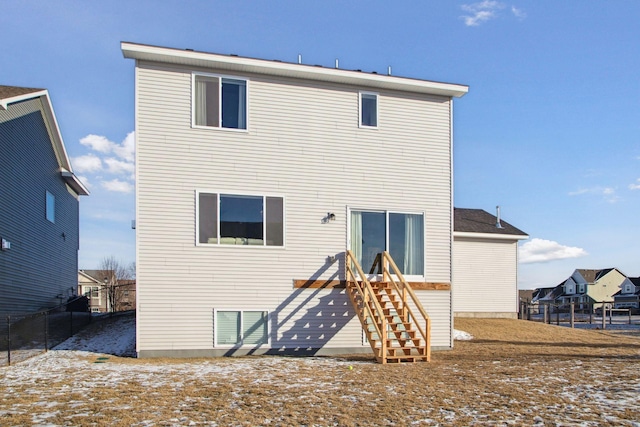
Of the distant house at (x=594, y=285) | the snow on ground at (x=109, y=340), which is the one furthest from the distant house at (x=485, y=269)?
the distant house at (x=594, y=285)

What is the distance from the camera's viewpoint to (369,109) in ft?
46.3

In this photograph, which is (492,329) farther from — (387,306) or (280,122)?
(280,122)

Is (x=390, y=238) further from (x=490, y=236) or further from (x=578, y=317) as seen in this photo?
(x=578, y=317)

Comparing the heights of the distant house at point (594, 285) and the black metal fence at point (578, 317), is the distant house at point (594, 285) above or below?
below

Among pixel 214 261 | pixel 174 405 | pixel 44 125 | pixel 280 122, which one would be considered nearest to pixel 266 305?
pixel 214 261

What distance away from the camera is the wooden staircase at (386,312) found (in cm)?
1162

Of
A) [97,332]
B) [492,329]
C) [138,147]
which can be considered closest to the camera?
[138,147]

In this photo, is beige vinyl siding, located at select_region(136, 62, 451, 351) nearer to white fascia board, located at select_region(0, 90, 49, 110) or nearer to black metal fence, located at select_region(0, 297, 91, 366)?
black metal fence, located at select_region(0, 297, 91, 366)

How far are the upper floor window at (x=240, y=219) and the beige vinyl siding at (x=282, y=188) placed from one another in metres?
0.17

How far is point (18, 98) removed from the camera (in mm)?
16359

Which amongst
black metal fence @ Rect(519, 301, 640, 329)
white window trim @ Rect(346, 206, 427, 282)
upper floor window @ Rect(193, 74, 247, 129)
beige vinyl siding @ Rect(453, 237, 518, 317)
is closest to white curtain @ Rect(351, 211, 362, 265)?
white window trim @ Rect(346, 206, 427, 282)

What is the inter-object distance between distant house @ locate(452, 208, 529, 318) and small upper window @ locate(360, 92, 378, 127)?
32.2ft

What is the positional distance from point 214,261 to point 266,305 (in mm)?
1575

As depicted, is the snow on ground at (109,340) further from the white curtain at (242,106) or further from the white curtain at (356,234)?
the white curtain at (242,106)
